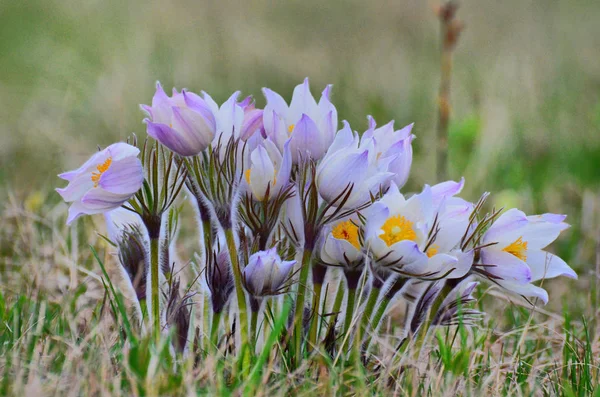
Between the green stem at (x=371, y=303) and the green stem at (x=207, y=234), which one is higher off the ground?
the green stem at (x=207, y=234)

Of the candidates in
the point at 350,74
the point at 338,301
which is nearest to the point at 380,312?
the point at 338,301

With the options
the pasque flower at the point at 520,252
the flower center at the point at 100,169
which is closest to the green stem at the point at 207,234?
the flower center at the point at 100,169

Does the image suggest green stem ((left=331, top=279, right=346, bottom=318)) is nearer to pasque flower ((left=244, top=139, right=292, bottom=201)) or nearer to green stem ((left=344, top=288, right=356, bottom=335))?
green stem ((left=344, top=288, right=356, bottom=335))

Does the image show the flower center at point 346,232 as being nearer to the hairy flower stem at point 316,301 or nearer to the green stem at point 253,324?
the hairy flower stem at point 316,301

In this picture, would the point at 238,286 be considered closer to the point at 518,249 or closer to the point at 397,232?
the point at 397,232

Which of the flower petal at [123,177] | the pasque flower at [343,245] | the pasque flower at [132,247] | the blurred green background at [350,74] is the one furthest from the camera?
the blurred green background at [350,74]

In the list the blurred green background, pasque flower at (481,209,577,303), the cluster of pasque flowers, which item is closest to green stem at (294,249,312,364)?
the cluster of pasque flowers

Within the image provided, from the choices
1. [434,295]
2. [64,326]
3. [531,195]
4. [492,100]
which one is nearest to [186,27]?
[492,100]

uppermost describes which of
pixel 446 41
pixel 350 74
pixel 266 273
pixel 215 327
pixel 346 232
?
pixel 350 74
